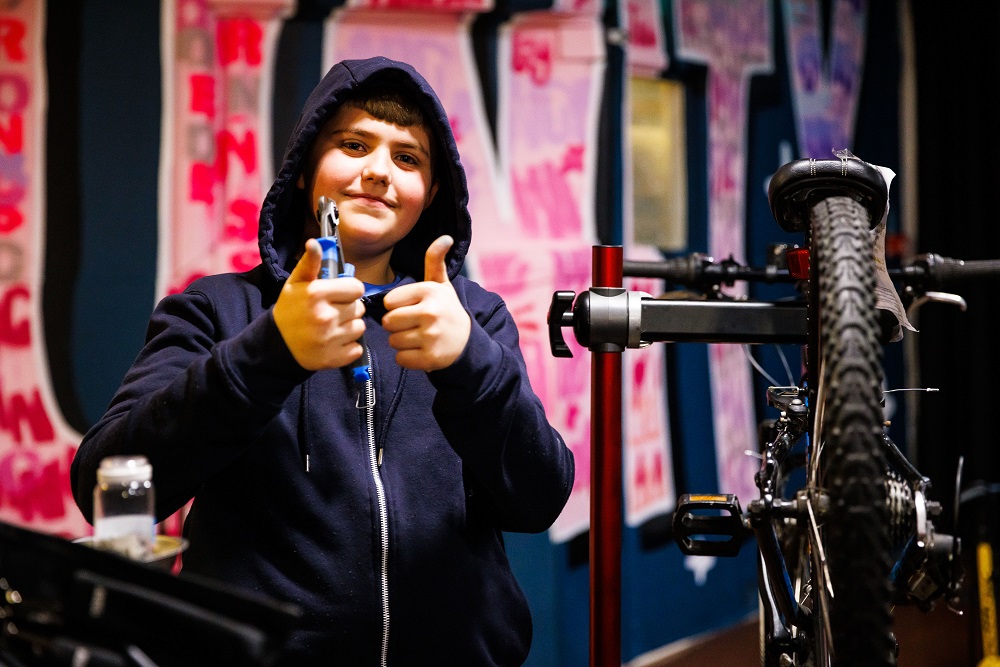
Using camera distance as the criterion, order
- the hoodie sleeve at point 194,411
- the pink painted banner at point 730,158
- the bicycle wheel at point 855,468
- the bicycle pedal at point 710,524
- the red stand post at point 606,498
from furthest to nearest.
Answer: the pink painted banner at point 730,158
the red stand post at point 606,498
the bicycle pedal at point 710,524
the hoodie sleeve at point 194,411
the bicycle wheel at point 855,468

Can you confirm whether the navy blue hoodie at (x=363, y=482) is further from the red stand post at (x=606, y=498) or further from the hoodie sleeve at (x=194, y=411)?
the red stand post at (x=606, y=498)

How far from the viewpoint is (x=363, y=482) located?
131cm

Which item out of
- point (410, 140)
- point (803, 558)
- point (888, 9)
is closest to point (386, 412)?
point (410, 140)

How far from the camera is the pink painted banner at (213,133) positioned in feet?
8.31

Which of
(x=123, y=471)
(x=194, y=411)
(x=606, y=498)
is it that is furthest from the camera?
(x=606, y=498)

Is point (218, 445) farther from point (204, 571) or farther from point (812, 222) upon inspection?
point (812, 222)

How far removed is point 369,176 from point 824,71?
3681mm

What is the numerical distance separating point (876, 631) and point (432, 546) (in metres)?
0.63

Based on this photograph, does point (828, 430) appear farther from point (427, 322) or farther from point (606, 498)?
point (606, 498)

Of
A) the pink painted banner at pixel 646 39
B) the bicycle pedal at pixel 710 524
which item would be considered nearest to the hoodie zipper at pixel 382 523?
the bicycle pedal at pixel 710 524

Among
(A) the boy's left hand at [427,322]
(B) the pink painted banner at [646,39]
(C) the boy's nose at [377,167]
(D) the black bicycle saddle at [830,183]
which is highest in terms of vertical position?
(B) the pink painted banner at [646,39]

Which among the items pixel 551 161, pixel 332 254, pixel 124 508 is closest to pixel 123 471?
pixel 124 508

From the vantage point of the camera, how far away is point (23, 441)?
248 centimetres

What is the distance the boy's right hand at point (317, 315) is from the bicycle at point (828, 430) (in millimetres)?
409
